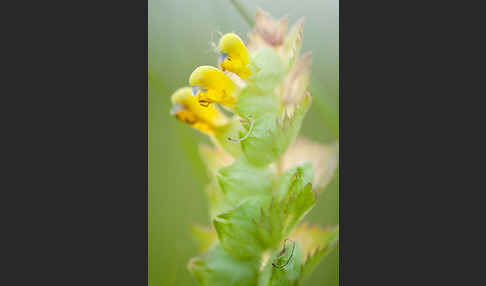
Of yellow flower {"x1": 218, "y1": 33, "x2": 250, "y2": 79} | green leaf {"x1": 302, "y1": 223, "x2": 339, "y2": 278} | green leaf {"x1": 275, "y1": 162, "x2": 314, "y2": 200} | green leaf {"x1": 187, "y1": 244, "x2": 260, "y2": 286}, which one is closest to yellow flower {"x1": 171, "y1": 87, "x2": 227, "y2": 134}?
yellow flower {"x1": 218, "y1": 33, "x2": 250, "y2": 79}

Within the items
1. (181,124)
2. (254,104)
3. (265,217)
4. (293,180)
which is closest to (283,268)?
(265,217)

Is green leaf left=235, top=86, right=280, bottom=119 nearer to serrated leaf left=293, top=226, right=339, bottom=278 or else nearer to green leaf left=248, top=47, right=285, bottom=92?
green leaf left=248, top=47, right=285, bottom=92

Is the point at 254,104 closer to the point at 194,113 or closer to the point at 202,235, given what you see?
the point at 194,113

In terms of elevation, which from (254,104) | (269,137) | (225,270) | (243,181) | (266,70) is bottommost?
(225,270)

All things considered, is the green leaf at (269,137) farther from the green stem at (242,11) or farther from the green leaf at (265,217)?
the green stem at (242,11)

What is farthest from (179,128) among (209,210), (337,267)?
(337,267)

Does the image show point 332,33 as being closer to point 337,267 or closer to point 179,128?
point 179,128
